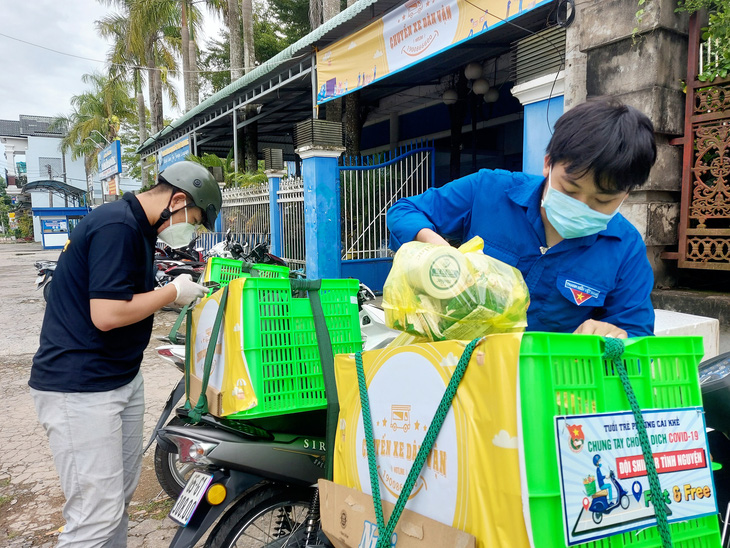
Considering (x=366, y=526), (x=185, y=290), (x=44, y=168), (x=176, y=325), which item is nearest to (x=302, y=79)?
(x=176, y=325)

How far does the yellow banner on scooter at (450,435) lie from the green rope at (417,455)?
0.01m

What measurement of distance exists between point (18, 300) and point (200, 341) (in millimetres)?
10152

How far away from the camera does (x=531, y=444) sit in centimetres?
86

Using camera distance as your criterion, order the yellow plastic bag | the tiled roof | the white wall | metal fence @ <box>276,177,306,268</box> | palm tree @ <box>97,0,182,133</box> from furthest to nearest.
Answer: the tiled roof → the white wall → palm tree @ <box>97,0,182,133</box> → metal fence @ <box>276,177,306,268</box> → the yellow plastic bag

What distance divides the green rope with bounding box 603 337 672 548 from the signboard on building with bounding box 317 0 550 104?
3.87m

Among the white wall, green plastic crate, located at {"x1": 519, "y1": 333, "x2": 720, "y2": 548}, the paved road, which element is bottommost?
the paved road

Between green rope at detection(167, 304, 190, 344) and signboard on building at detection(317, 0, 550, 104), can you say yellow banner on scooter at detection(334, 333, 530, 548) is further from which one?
signboard on building at detection(317, 0, 550, 104)

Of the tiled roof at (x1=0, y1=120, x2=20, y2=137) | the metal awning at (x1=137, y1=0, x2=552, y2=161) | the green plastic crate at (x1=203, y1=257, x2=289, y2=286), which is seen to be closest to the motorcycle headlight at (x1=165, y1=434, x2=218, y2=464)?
the green plastic crate at (x1=203, y1=257, x2=289, y2=286)

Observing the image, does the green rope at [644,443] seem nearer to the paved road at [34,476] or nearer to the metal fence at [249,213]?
the paved road at [34,476]

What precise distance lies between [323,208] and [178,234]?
15.3ft

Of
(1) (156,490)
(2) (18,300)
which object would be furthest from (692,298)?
(2) (18,300)

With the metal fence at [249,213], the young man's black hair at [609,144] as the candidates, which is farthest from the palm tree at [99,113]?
the young man's black hair at [609,144]

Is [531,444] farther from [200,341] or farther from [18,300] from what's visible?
[18,300]

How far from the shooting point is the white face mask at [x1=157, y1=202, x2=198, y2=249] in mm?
1937
